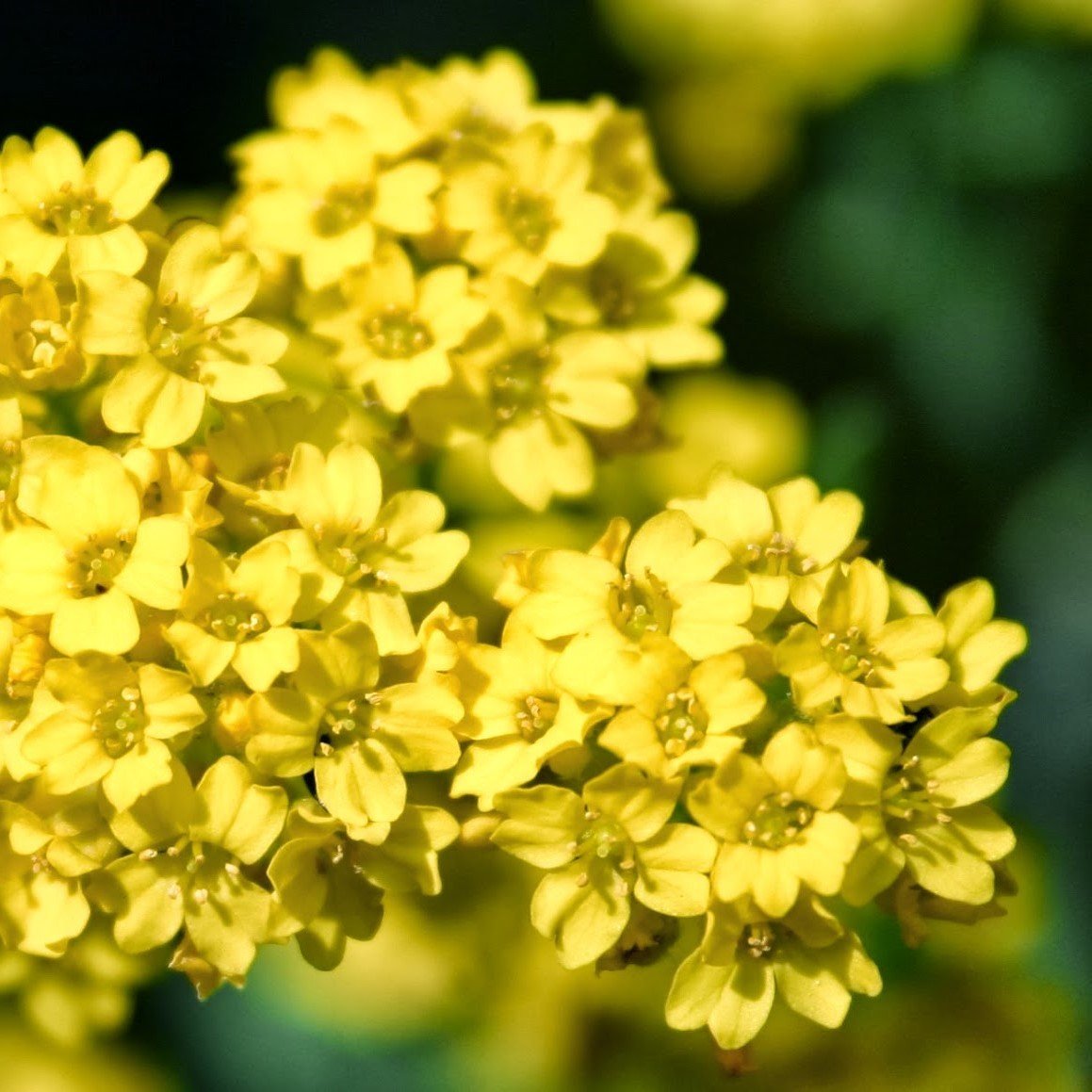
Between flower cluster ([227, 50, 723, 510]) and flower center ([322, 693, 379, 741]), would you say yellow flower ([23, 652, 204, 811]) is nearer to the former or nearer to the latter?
flower center ([322, 693, 379, 741])

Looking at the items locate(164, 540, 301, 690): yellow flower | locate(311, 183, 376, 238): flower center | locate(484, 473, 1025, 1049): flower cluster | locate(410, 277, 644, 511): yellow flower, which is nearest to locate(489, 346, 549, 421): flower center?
locate(410, 277, 644, 511): yellow flower

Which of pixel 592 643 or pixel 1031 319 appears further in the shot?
pixel 1031 319

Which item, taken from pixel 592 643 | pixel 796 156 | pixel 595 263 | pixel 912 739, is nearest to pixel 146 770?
pixel 592 643

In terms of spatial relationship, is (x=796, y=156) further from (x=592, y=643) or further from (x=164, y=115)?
(x=592, y=643)

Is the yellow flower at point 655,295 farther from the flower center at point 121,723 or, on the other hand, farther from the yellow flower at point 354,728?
the flower center at point 121,723

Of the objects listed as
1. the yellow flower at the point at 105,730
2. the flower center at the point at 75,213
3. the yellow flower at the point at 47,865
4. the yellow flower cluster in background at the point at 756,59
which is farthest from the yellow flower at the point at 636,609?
the yellow flower cluster in background at the point at 756,59

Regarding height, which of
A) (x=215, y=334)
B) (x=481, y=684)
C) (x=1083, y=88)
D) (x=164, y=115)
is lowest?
(x=164, y=115)

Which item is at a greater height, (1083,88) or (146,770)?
(1083,88)
